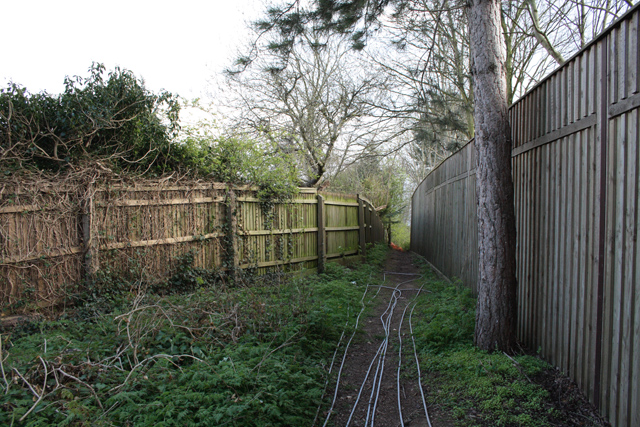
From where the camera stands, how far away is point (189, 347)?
3.89m

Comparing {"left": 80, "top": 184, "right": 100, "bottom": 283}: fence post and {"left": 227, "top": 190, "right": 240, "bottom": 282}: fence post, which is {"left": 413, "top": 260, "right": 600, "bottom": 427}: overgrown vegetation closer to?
{"left": 227, "top": 190, "right": 240, "bottom": 282}: fence post

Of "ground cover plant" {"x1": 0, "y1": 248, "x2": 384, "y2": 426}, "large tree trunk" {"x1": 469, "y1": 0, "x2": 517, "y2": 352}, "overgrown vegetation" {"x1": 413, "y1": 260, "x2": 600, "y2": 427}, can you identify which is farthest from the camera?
"large tree trunk" {"x1": 469, "y1": 0, "x2": 517, "y2": 352}

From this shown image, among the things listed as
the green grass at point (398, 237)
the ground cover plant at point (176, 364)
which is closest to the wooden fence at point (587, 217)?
the ground cover plant at point (176, 364)

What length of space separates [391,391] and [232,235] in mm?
4579

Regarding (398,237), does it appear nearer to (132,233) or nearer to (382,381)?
(132,233)

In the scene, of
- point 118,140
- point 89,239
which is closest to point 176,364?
point 89,239

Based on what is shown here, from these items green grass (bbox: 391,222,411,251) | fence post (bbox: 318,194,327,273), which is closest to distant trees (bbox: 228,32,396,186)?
fence post (bbox: 318,194,327,273)

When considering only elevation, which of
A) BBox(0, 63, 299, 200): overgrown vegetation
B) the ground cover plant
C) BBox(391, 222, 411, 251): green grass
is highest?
BBox(0, 63, 299, 200): overgrown vegetation

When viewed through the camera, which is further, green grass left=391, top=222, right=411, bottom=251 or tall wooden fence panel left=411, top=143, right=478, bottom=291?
green grass left=391, top=222, right=411, bottom=251

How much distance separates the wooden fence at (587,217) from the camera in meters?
2.42

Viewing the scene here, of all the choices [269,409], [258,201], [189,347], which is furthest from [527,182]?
[258,201]

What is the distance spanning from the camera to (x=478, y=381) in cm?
338

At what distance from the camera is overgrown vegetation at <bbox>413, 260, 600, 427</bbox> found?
2867 mm

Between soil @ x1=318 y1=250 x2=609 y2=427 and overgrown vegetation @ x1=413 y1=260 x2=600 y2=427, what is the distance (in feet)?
0.20
